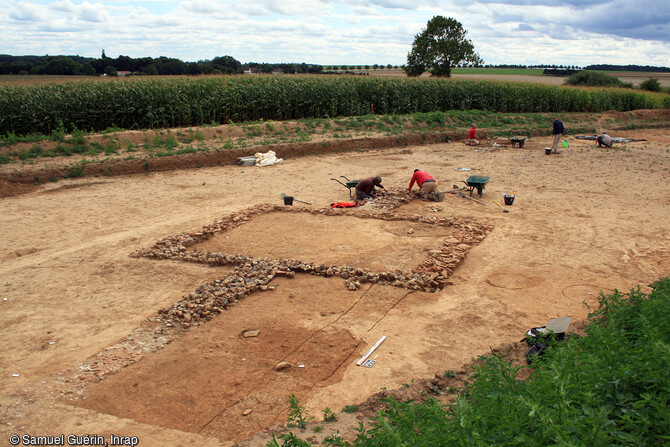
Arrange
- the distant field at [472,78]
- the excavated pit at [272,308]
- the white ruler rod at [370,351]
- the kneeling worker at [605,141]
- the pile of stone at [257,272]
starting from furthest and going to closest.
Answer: the distant field at [472,78] < the kneeling worker at [605,141] < the pile of stone at [257,272] < the white ruler rod at [370,351] < the excavated pit at [272,308]

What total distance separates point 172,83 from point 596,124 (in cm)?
2595

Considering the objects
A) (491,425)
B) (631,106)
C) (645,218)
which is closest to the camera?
(491,425)

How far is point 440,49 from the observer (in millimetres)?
61125

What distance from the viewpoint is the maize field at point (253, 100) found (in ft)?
66.0

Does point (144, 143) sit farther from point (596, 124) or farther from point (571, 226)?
point (596, 124)

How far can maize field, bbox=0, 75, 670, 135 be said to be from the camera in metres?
20.1

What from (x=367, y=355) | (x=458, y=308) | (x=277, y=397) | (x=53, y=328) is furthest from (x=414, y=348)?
(x=53, y=328)

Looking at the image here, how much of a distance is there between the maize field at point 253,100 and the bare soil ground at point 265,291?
6.58 m

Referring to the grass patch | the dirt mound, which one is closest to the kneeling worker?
the grass patch

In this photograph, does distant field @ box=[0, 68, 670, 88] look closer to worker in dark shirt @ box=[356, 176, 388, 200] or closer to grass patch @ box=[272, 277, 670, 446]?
worker in dark shirt @ box=[356, 176, 388, 200]

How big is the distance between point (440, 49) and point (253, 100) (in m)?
43.4

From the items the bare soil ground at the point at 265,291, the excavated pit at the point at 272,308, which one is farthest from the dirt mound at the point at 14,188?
the excavated pit at the point at 272,308

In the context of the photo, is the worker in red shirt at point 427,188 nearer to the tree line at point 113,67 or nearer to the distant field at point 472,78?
the distant field at point 472,78

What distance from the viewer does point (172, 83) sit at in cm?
2330
